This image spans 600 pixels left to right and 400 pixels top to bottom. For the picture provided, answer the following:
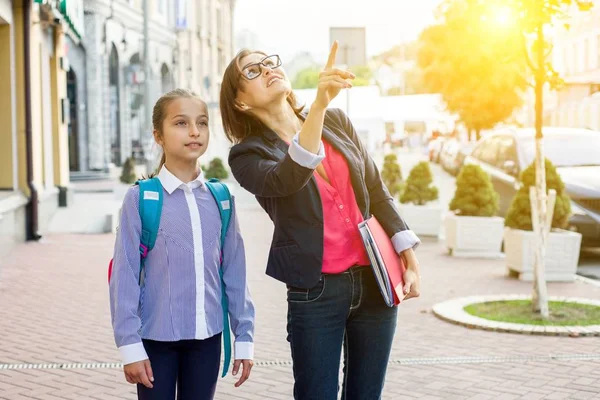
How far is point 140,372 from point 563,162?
11037 mm

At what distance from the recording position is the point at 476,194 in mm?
12320

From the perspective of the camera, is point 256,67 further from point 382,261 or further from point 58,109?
point 58,109

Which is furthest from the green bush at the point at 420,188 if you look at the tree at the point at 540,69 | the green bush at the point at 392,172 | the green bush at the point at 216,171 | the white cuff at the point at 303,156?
the white cuff at the point at 303,156

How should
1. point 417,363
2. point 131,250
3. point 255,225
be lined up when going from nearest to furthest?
point 131,250 < point 417,363 < point 255,225

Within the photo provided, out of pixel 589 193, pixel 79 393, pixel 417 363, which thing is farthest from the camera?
pixel 589 193

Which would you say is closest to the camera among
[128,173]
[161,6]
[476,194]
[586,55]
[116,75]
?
[476,194]

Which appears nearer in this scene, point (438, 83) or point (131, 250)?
point (131, 250)

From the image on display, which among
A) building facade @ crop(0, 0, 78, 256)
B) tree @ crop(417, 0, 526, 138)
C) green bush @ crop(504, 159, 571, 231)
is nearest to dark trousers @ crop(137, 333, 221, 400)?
green bush @ crop(504, 159, 571, 231)

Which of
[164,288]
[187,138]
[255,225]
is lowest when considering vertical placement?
[255,225]

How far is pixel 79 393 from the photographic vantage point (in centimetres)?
555

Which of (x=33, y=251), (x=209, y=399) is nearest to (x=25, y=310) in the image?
(x=33, y=251)

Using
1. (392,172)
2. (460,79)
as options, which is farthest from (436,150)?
(392,172)

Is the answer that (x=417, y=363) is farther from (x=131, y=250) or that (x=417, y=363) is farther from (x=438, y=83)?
(x=438, y=83)

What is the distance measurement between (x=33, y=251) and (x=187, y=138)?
34.6 feet
